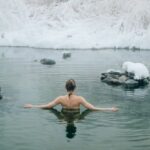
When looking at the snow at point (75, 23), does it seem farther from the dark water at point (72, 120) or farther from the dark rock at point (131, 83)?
the dark rock at point (131, 83)

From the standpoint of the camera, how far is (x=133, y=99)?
23219mm

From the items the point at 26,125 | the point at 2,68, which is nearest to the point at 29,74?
the point at 2,68

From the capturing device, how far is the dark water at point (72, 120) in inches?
640

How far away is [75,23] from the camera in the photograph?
63312 millimetres

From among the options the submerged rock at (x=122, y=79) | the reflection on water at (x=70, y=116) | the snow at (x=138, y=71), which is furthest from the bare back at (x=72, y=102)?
the snow at (x=138, y=71)

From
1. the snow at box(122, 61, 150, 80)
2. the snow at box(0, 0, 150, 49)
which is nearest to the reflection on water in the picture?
the snow at box(122, 61, 150, 80)

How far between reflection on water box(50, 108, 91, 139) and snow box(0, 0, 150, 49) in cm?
3347

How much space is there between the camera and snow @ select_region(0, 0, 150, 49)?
56.2m

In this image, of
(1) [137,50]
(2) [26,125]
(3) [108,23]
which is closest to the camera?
(2) [26,125]

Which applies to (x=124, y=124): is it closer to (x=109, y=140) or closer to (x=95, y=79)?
(x=109, y=140)

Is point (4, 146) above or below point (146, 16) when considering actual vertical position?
below

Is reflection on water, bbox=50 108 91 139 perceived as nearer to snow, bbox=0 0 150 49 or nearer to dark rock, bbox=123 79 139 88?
dark rock, bbox=123 79 139 88

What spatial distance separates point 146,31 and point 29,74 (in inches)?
1117

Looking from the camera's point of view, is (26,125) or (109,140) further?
(26,125)
